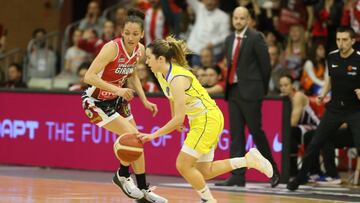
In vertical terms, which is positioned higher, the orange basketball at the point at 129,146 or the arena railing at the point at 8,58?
the arena railing at the point at 8,58

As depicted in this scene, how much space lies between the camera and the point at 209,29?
18328mm

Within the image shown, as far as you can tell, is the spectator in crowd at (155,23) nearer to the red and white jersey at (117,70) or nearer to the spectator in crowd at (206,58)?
the spectator in crowd at (206,58)

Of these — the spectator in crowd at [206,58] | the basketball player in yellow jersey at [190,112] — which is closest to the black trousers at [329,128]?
the basketball player in yellow jersey at [190,112]

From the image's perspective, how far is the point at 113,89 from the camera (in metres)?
10.7

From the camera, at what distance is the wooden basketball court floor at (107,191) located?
11.5 meters

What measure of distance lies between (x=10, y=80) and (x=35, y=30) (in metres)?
2.70

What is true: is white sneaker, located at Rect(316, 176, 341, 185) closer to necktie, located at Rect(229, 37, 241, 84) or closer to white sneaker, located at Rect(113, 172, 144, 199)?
necktie, located at Rect(229, 37, 241, 84)

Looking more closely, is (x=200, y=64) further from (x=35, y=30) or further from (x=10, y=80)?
(x=35, y=30)

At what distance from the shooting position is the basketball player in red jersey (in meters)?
11.0

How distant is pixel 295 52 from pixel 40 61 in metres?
5.85

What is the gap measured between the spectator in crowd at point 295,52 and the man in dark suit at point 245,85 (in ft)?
11.4

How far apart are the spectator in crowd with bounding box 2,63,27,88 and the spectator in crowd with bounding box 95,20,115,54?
165 cm

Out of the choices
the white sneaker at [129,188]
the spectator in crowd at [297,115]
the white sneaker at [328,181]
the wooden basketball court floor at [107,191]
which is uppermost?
the spectator in crowd at [297,115]

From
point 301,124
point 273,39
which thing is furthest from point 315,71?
point 301,124
